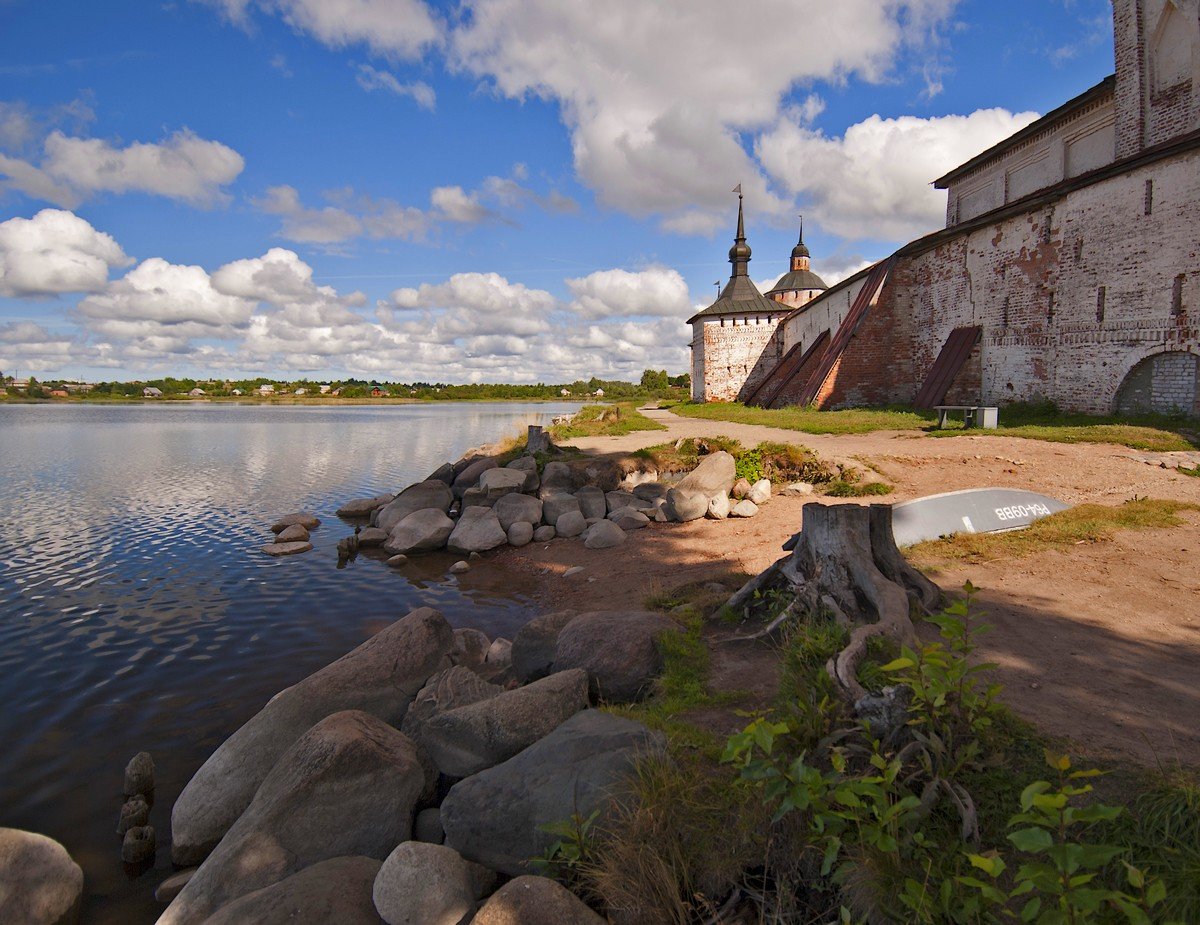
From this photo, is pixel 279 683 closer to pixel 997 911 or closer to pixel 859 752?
pixel 859 752

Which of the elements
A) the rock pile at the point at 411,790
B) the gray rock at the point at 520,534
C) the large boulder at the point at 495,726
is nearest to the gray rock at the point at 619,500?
the gray rock at the point at 520,534

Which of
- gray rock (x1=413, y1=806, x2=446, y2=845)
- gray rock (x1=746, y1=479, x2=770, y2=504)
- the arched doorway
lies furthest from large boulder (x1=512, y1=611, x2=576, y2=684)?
the arched doorway

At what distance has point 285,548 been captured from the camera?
39.5 feet

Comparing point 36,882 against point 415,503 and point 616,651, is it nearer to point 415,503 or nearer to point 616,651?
point 616,651

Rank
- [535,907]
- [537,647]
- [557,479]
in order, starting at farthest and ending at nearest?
[557,479] → [537,647] → [535,907]

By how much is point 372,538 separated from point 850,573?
9.86 meters

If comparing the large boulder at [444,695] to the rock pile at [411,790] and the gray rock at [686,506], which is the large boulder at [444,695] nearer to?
the rock pile at [411,790]

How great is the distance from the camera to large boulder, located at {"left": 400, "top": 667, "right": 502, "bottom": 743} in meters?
4.70

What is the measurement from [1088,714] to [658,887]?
2.64m

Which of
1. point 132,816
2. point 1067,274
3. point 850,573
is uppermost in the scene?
point 1067,274

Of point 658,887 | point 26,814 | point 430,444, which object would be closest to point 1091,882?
point 658,887

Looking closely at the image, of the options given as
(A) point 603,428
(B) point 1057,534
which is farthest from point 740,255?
(B) point 1057,534

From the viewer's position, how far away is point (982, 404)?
2039 centimetres

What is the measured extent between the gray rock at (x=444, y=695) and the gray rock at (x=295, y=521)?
10128 millimetres
